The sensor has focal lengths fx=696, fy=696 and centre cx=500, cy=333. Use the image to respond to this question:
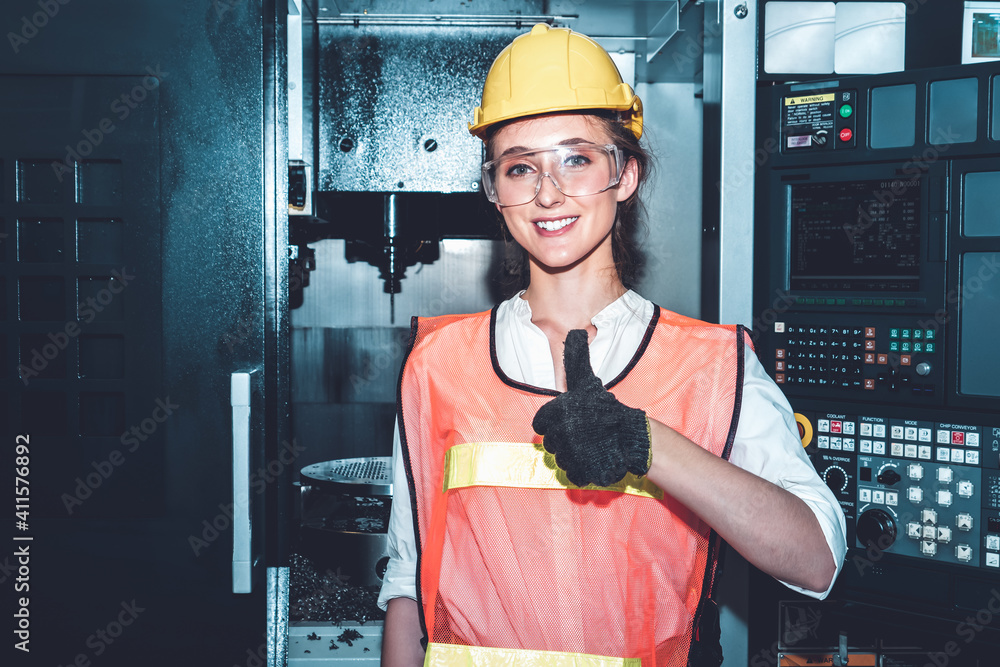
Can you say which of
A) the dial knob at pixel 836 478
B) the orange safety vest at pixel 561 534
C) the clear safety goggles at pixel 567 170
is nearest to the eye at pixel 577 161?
the clear safety goggles at pixel 567 170

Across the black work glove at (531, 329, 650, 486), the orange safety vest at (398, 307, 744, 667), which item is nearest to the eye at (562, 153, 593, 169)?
the orange safety vest at (398, 307, 744, 667)

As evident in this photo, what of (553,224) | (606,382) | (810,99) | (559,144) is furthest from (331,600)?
(810,99)

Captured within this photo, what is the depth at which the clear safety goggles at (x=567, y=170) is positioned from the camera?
1.07m

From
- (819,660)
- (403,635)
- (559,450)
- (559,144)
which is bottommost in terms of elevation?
(819,660)

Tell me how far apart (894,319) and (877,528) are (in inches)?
15.7

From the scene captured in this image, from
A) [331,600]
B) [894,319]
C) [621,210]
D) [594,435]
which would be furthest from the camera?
[331,600]

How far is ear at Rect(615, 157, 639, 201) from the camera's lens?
1131 millimetres

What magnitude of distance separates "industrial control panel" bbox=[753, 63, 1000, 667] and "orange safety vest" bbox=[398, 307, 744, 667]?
42cm

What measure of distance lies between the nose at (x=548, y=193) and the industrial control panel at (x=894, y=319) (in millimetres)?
573

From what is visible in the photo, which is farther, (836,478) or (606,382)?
(836,478)

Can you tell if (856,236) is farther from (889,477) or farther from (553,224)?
(553,224)

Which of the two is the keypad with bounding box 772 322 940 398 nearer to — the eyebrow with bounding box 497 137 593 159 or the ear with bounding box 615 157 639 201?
the ear with bounding box 615 157 639 201

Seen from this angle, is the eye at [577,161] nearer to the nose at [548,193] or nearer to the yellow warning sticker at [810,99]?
the nose at [548,193]

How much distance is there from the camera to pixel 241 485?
1.28m
